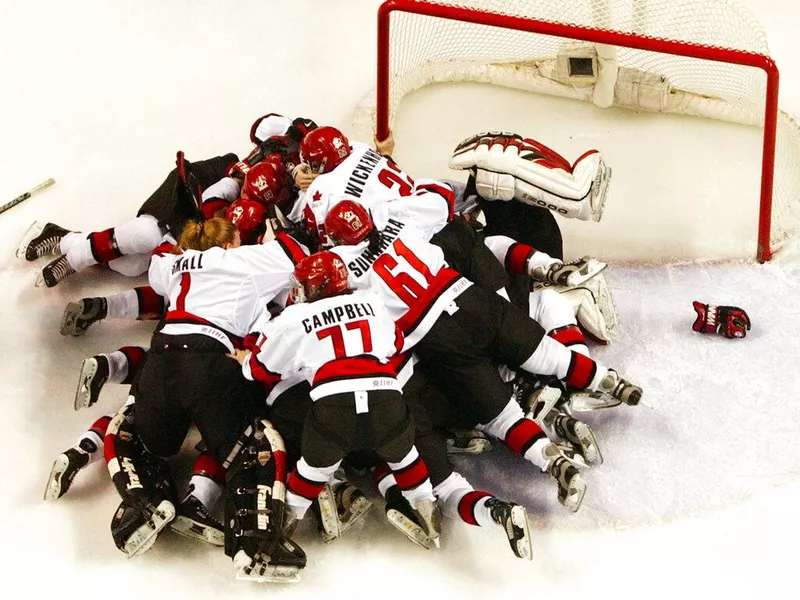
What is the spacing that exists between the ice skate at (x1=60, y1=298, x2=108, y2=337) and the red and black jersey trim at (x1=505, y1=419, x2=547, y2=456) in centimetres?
151

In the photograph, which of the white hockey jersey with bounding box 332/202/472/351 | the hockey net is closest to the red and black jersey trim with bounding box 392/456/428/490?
the white hockey jersey with bounding box 332/202/472/351

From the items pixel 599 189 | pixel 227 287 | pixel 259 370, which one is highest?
pixel 599 189

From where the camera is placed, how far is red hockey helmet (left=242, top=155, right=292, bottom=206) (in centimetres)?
380

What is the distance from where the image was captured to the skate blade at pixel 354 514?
127 inches

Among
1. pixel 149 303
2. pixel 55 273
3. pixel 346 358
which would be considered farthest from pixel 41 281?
pixel 346 358

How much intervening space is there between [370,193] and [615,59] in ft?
4.86

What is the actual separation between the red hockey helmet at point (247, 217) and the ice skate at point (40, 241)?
0.87 metres

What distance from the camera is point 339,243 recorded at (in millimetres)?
3369

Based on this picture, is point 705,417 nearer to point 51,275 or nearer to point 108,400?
point 108,400

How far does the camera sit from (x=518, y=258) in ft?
12.4

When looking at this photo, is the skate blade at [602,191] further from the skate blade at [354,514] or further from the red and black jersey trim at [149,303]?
the red and black jersey trim at [149,303]

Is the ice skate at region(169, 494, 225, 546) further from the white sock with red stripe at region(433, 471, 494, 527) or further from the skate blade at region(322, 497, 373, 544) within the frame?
the white sock with red stripe at region(433, 471, 494, 527)

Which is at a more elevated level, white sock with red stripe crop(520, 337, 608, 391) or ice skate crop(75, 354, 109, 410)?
white sock with red stripe crop(520, 337, 608, 391)

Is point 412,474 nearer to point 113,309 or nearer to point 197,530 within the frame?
point 197,530
